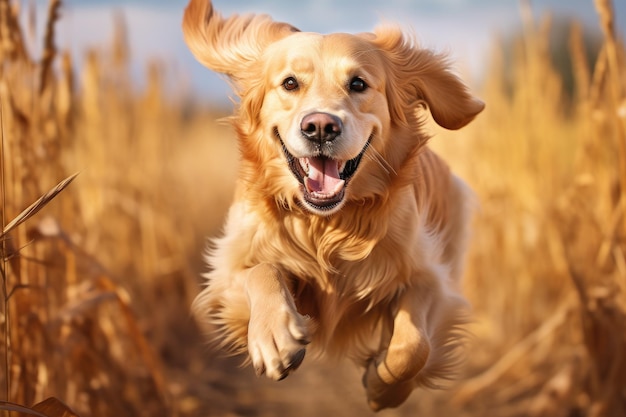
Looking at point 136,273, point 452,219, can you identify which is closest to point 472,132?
point 452,219

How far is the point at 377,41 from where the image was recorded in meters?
2.69

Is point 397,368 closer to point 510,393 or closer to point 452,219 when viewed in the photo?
point 452,219

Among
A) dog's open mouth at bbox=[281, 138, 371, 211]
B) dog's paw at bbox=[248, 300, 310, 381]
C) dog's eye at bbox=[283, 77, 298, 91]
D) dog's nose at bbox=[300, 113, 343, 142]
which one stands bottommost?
dog's paw at bbox=[248, 300, 310, 381]

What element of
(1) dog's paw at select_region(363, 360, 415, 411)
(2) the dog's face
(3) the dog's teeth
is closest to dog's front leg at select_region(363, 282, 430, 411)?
(1) dog's paw at select_region(363, 360, 415, 411)

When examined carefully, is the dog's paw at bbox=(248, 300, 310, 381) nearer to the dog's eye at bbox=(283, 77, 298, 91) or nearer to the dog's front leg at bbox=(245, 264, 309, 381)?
the dog's front leg at bbox=(245, 264, 309, 381)

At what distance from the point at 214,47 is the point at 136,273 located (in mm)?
2746

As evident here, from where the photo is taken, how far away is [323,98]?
234cm

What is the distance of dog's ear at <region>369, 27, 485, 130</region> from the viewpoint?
Answer: 8.77ft

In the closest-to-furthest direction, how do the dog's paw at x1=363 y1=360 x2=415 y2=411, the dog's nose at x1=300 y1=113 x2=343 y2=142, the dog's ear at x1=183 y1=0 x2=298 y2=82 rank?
the dog's nose at x1=300 y1=113 x2=343 y2=142
the dog's paw at x1=363 y1=360 x2=415 y2=411
the dog's ear at x1=183 y1=0 x2=298 y2=82

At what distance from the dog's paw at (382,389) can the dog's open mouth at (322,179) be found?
0.63 metres

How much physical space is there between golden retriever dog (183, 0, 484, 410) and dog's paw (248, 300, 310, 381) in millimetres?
14

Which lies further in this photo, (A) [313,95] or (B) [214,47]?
(B) [214,47]

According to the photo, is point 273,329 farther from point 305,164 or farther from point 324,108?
point 324,108

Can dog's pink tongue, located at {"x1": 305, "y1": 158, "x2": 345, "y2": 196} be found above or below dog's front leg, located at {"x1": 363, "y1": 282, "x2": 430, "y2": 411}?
above
